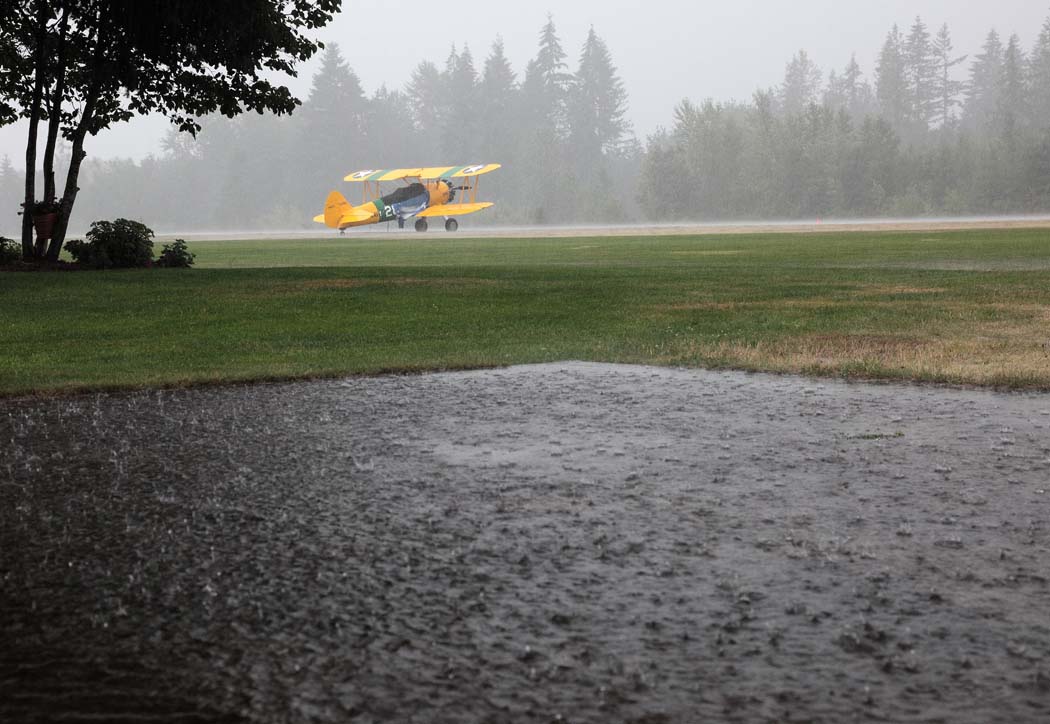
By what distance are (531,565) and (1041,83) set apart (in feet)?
425

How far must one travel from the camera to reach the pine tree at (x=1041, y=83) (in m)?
114

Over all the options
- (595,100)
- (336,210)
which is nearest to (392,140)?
(595,100)

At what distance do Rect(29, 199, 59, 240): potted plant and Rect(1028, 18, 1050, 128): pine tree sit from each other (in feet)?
349

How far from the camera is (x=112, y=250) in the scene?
23.6m

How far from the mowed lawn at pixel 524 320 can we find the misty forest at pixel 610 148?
216ft

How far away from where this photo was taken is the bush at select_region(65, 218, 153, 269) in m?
23.5

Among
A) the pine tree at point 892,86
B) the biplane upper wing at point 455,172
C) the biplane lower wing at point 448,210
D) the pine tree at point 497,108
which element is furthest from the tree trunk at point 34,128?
the pine tree at point 892,86

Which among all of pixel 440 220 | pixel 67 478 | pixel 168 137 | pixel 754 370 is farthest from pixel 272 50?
pixel 168 137

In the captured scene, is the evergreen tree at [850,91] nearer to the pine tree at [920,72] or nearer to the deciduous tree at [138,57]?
the pine tree at [920,72]

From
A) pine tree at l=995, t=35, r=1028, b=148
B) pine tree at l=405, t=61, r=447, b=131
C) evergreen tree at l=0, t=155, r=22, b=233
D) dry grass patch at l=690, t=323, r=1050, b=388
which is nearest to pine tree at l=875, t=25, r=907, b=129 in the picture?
pine tree at l=995, t=35, r=1028, b=148

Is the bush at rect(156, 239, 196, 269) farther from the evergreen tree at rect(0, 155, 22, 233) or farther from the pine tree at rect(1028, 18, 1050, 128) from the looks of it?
the evergreen tree at rect(0, 155, 22, 233)

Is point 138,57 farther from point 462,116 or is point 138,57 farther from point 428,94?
point 428,94

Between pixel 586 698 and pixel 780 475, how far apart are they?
323 cm

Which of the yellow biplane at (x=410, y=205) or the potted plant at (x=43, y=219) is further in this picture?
the yellow biplane at (x=410, y=205)
